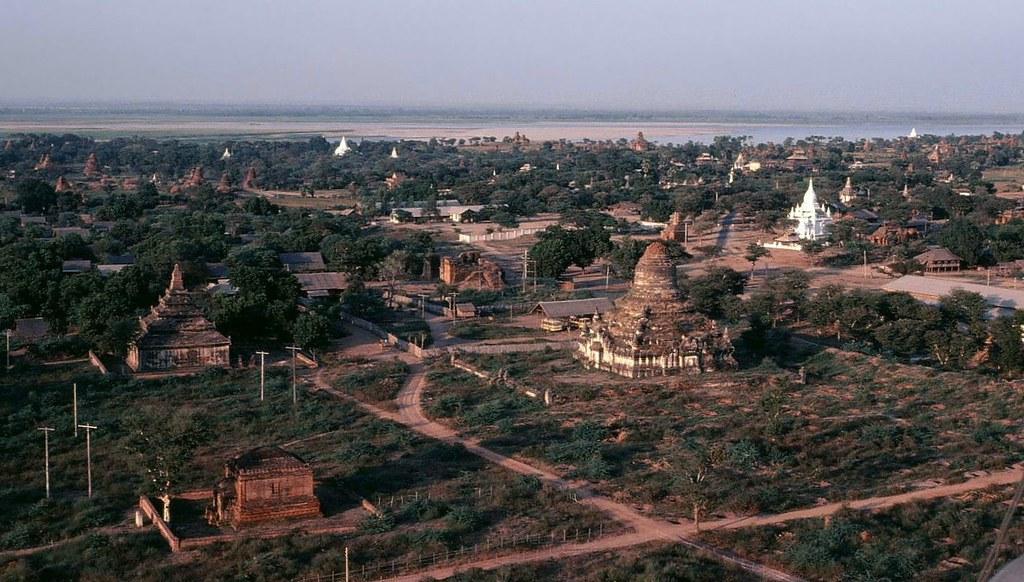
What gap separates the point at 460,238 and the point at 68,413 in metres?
44.7

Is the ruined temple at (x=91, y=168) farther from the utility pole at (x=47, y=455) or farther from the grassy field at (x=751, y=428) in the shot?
the utility pole at (x=47, y=455)

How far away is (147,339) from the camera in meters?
38.0

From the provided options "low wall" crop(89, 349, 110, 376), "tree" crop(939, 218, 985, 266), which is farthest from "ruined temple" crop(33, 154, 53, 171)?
"tree" crop(939, 218, 985, 266)

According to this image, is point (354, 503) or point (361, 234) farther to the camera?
point (361, 234)

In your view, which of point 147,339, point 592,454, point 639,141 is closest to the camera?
point 592,454

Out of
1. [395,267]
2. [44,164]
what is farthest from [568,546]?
[44,164]

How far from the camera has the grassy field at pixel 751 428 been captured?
26.5m

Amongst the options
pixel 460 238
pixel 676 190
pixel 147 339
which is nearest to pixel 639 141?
pixel 676 190

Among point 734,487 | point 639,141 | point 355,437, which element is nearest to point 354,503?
point 355,437

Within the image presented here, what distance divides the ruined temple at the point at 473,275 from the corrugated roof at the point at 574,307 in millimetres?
8543

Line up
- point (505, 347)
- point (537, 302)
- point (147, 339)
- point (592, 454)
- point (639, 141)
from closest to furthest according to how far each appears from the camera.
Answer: point (592, 454)
point (147, 339)
point (505, 347)
point (537, 302)
point (639, 141)

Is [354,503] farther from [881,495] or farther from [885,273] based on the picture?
[885,273]

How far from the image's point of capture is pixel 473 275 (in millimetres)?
56312

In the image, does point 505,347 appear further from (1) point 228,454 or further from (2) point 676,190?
(2) point 676,190
